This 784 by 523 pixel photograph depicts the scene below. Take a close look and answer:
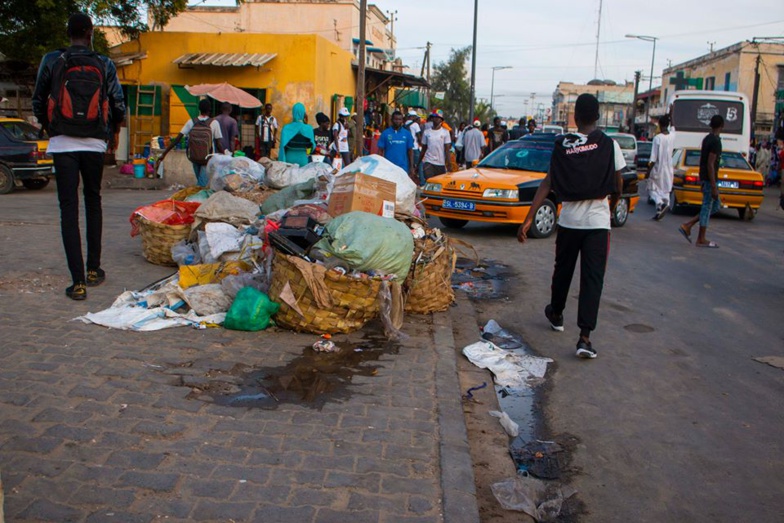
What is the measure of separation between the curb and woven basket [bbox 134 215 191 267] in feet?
10.5

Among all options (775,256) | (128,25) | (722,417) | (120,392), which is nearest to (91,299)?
(120,392)

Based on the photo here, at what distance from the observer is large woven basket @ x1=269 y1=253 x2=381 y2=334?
522 cm

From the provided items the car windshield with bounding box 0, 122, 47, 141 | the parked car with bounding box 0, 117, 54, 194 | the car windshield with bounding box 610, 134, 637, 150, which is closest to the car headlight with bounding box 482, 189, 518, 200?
the parked car with bounding box 0, 117, 54, 194

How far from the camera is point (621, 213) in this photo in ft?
45.3

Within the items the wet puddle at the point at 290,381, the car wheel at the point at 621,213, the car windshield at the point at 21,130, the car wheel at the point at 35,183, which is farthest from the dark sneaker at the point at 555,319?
the car wheel at the point at 35,183

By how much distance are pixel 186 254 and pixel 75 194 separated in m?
1.37

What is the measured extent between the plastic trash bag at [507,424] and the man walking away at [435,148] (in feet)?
35.0

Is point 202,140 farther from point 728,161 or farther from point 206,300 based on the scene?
point 728,161

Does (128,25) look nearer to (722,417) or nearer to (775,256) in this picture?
(775,256)

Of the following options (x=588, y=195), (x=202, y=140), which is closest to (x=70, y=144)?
(x=588, y=195)

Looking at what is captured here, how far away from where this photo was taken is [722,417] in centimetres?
457

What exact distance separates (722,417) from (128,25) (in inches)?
801

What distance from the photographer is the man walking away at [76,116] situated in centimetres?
549

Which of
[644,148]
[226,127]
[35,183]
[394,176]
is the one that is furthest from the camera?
[644,148]
